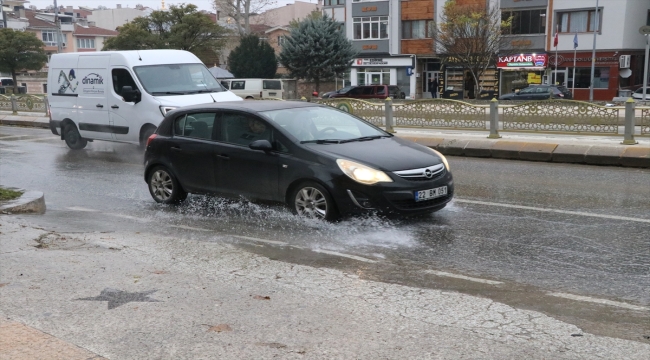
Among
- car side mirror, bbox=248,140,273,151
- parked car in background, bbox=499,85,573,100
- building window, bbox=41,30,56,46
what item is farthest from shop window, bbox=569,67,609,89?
building window, bbox=41,30,56,46

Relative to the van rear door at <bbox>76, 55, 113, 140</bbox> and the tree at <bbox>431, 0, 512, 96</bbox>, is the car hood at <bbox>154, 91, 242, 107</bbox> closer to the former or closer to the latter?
the van rear door at <bbox>76, 55, 113, 140</bbox>

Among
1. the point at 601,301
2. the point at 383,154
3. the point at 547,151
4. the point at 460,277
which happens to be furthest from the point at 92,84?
the point at 601,301

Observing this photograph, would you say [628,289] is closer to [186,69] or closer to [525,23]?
[186,69]

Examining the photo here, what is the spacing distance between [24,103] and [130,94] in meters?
16.3

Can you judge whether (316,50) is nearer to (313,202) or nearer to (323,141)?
(323,141)

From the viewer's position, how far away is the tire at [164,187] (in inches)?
366

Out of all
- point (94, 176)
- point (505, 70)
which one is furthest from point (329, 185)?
point (505, 70)

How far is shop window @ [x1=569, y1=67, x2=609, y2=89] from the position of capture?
46.0 metres

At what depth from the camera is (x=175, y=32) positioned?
55562mm

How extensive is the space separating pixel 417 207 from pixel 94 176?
708 centimetres

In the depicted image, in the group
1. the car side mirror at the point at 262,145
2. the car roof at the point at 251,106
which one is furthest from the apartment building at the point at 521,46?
the car side mirror at the point at 262,145

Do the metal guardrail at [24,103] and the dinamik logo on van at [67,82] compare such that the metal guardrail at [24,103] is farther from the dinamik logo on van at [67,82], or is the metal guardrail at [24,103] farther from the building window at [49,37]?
the building window at [49,37]

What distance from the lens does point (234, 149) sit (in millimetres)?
8516

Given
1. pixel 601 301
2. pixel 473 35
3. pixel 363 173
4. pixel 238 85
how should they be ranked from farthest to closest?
pixel 473 35
pixel 238 85
pixel 363 173
pixel 601 301
